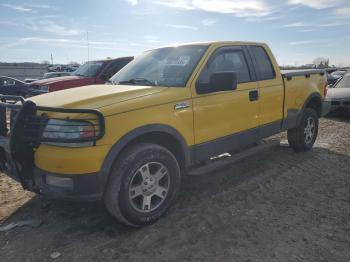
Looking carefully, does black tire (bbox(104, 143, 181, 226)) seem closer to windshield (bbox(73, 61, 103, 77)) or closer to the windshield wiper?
the windshield wiper

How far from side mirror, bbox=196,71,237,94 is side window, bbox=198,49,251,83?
0.40 ft

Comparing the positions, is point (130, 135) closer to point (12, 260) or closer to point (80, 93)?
point (80, 93)

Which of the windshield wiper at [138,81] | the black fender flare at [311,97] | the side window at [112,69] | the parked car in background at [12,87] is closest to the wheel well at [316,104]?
the black fender flare at [311,97]

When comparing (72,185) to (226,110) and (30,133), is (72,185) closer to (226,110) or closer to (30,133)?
(30,133)

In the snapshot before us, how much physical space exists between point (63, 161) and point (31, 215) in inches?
54.2

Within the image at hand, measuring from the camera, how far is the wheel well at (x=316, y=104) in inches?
261

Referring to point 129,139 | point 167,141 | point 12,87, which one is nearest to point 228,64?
point 167,141

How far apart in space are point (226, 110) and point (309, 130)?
9.16 feet

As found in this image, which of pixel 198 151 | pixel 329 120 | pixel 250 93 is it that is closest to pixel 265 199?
pixel 198 151

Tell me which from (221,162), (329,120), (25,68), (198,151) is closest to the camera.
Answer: (198,151)

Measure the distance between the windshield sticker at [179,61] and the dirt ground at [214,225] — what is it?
1679 millimetres

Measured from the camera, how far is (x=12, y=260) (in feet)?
10.6

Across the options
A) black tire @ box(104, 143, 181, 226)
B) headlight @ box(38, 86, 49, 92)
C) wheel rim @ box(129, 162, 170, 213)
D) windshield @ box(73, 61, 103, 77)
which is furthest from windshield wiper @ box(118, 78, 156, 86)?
headlight @ box(38, 86, 49, 92)

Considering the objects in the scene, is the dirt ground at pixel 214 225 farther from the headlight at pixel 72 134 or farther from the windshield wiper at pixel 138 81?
the windshield wiper at pixel 138 81
